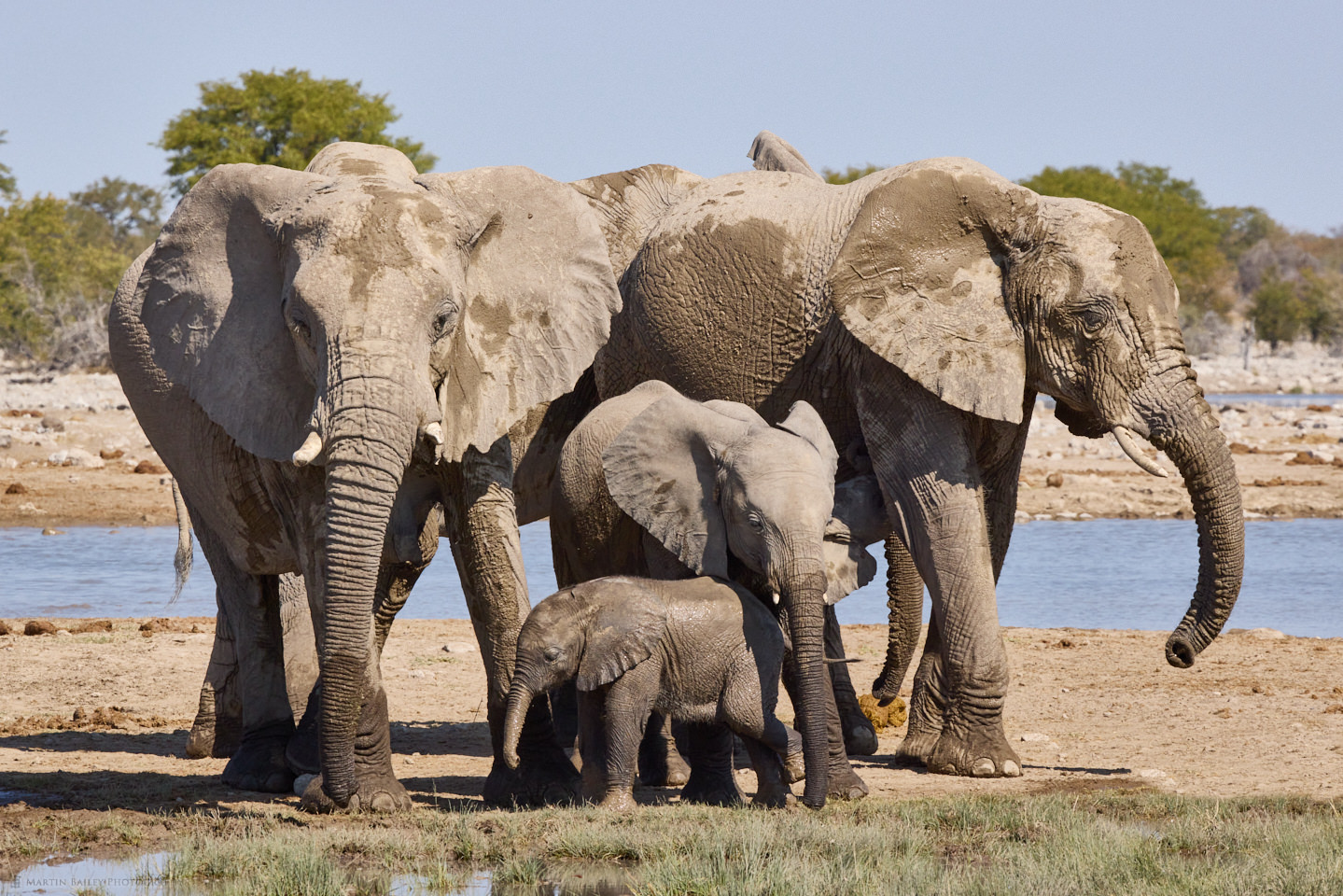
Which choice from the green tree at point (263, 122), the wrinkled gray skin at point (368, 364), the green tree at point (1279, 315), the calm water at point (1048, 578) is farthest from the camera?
the green tree at point (1279, 315)

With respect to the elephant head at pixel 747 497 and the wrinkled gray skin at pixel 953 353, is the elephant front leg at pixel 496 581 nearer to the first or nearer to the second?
the elephant head at pixel 747 497

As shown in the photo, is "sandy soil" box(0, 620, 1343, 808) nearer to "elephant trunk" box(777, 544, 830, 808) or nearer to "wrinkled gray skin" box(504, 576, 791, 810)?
"wrinkled gray skin" box(504, 576, 791, 810)

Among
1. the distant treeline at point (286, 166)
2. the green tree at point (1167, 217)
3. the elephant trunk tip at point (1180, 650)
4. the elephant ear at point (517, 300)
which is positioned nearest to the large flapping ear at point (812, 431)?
the elephant ear at point (517, 300)

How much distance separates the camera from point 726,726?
251 inches

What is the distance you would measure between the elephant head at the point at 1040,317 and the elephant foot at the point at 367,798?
2760mm

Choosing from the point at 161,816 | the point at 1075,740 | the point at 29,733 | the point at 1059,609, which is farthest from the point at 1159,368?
the point at 1059,609

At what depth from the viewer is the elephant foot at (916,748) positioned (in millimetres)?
7516

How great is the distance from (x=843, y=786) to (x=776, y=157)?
4.90 m

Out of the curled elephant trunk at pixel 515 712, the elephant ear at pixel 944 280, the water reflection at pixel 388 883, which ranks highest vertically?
the elephant ear at pixel 944 280

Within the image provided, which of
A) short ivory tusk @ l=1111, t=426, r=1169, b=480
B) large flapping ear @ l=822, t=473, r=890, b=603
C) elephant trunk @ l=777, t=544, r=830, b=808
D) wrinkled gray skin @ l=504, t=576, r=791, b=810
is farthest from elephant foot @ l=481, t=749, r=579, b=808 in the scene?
short ivory tusk @ l=1111, t=426, r=1169, b=480

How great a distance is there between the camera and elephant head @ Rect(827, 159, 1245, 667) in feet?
23.2

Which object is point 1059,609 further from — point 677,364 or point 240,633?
point 240,633

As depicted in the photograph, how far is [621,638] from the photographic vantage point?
605 centimetres

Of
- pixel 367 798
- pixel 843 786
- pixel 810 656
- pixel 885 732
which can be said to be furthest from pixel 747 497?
pixel 885 732
